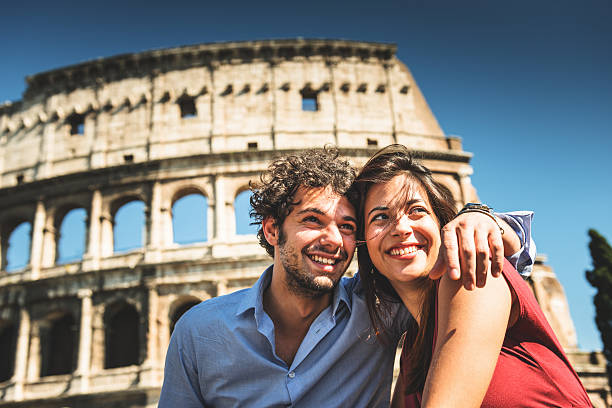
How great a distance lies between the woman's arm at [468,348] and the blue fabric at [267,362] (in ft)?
3.85

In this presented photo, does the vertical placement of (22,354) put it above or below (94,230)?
below

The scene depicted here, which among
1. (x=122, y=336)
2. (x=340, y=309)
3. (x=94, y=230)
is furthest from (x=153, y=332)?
(x=340, y=309)

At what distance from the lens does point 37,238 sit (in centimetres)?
1823

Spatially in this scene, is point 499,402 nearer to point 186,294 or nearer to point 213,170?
point 186,294

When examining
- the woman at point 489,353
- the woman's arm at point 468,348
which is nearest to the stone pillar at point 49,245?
the woman at point 489,353

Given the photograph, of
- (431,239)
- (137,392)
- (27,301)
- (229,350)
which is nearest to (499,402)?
(431,239)

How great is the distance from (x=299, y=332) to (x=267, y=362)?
432 millimetres

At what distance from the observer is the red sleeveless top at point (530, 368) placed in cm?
Result: 176

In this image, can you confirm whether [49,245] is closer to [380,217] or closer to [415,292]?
[380,217]

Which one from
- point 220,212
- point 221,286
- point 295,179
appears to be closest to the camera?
point 295,179

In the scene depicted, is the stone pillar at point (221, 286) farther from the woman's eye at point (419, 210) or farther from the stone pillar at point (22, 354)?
the woman's eye at point (419, 210)

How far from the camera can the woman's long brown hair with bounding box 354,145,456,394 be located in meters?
2.33

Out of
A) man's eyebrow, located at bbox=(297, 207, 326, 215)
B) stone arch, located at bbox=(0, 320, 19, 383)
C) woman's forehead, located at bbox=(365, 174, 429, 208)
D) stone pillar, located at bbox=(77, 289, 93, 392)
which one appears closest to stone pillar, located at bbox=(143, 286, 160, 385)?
stone pillar, located at bbox=(77, 289, 93, 392)

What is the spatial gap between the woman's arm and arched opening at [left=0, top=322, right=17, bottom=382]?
64.6 feet
